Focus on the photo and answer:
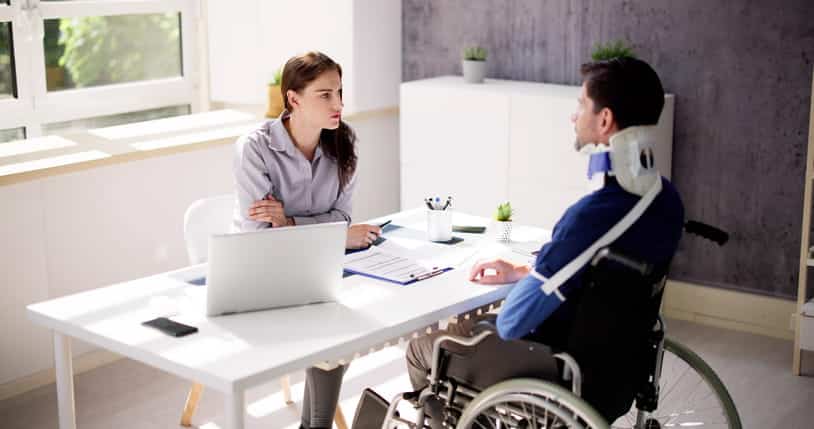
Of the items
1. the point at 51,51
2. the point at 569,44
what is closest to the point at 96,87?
the point at 51,51

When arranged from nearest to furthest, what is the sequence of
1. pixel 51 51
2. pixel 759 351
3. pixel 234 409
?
pixel 234 409 < pixel 759 351 < pixel 51 51

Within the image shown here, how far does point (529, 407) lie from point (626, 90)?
2.65 ft

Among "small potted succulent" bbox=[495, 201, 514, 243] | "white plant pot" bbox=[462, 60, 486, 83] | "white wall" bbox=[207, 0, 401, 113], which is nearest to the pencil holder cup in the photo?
"small potted succulent" bbox=[495, 201, 514, 243]

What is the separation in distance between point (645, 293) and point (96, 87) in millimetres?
3447

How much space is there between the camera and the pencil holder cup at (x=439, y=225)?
3508 mm

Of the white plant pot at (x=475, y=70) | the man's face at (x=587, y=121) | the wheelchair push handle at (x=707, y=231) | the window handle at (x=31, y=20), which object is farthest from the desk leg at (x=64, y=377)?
the white plant pot at (x=475, y=70)

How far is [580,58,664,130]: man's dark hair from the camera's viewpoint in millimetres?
2680

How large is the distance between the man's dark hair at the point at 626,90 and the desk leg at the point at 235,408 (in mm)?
1080

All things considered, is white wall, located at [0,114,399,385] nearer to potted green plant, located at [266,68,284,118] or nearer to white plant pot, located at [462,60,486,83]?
potted green plant, located at [266,68,284,118]

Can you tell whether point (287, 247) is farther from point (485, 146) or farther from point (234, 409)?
point (485, 146)

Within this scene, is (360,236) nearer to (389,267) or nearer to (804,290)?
(389,267)

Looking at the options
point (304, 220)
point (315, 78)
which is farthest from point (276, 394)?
point (315, 78)

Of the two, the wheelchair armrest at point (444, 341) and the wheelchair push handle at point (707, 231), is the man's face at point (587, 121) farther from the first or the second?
the wheelchair armrest at point (444, 341)

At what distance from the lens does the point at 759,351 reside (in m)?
4.69
